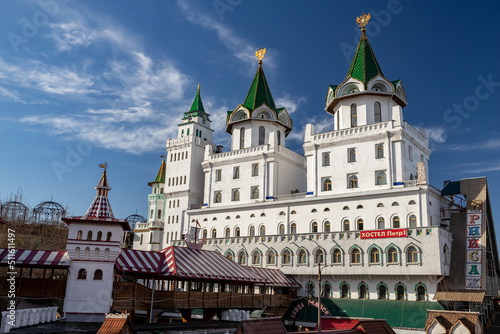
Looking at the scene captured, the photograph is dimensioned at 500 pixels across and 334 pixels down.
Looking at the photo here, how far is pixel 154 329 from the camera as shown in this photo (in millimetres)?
21578

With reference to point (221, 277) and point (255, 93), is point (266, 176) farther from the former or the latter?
point (221, 277)

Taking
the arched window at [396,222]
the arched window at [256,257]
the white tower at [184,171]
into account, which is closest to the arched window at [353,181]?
the arched window at [396,222]

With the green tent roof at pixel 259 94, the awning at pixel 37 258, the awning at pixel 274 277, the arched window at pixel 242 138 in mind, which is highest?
the green tent roof at pixel 259 94

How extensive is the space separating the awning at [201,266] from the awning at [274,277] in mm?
945

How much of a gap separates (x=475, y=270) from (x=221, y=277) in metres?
20.4

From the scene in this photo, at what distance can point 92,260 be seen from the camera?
26328 millimetres

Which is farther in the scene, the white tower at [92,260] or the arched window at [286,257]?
the arched window at [286,257]

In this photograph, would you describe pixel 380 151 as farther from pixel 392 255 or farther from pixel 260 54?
pixel 260 54

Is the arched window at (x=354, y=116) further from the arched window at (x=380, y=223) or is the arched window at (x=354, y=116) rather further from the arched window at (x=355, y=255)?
the arched window at (x=355, y=255)

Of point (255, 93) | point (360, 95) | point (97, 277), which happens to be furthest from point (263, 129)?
point (97, 277)

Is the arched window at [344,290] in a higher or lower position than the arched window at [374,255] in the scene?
lower

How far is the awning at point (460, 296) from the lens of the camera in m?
33.2

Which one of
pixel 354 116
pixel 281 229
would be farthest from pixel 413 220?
pixel 281 229

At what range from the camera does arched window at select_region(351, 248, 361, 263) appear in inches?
1483
